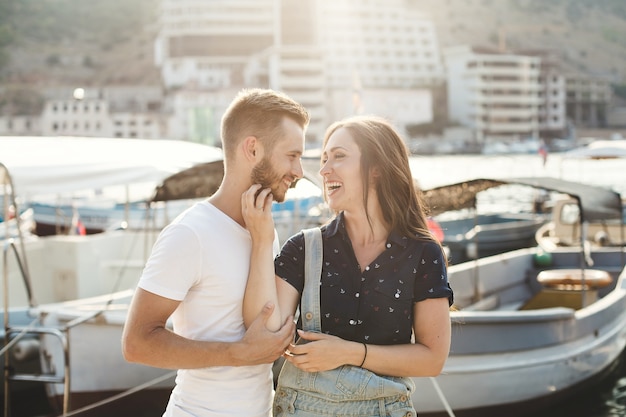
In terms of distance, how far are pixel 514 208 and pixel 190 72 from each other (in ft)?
243

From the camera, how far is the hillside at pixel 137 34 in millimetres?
131625

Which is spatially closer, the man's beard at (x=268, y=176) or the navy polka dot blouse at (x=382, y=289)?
the navy polka dot blouse at (x=382, y=289)

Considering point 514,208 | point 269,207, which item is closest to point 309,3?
point 514,208

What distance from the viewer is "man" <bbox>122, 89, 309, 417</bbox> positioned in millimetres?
2150

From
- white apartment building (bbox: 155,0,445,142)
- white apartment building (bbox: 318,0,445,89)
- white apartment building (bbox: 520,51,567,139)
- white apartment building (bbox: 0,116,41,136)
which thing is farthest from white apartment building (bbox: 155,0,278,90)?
white apartment building (bbox: 520,51,567,139)

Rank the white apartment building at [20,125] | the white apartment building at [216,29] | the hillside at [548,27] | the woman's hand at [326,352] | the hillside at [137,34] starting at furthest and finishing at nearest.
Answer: the hillside at [548,27] < the hillside at [137,34] < the white apartment building at [216,29] < the white apartment building at [20,125] < the woman's hand at [326,352]

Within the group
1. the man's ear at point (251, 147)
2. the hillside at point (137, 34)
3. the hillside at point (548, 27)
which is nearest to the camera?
the man's ear at point (251, 147)

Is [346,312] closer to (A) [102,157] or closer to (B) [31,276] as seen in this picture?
(A) [102,157]

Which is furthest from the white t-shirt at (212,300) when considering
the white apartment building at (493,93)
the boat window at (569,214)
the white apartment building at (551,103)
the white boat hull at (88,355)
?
the white apartment building at (551,103)

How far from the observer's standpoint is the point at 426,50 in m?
115

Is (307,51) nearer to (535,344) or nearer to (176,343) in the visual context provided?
(535,344)

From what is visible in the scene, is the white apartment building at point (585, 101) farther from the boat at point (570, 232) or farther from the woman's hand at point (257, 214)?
the woman's hand at point (257, 214)

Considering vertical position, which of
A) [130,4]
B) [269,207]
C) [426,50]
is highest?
[130,4]

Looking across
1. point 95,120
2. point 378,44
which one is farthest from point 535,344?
point 378,44
